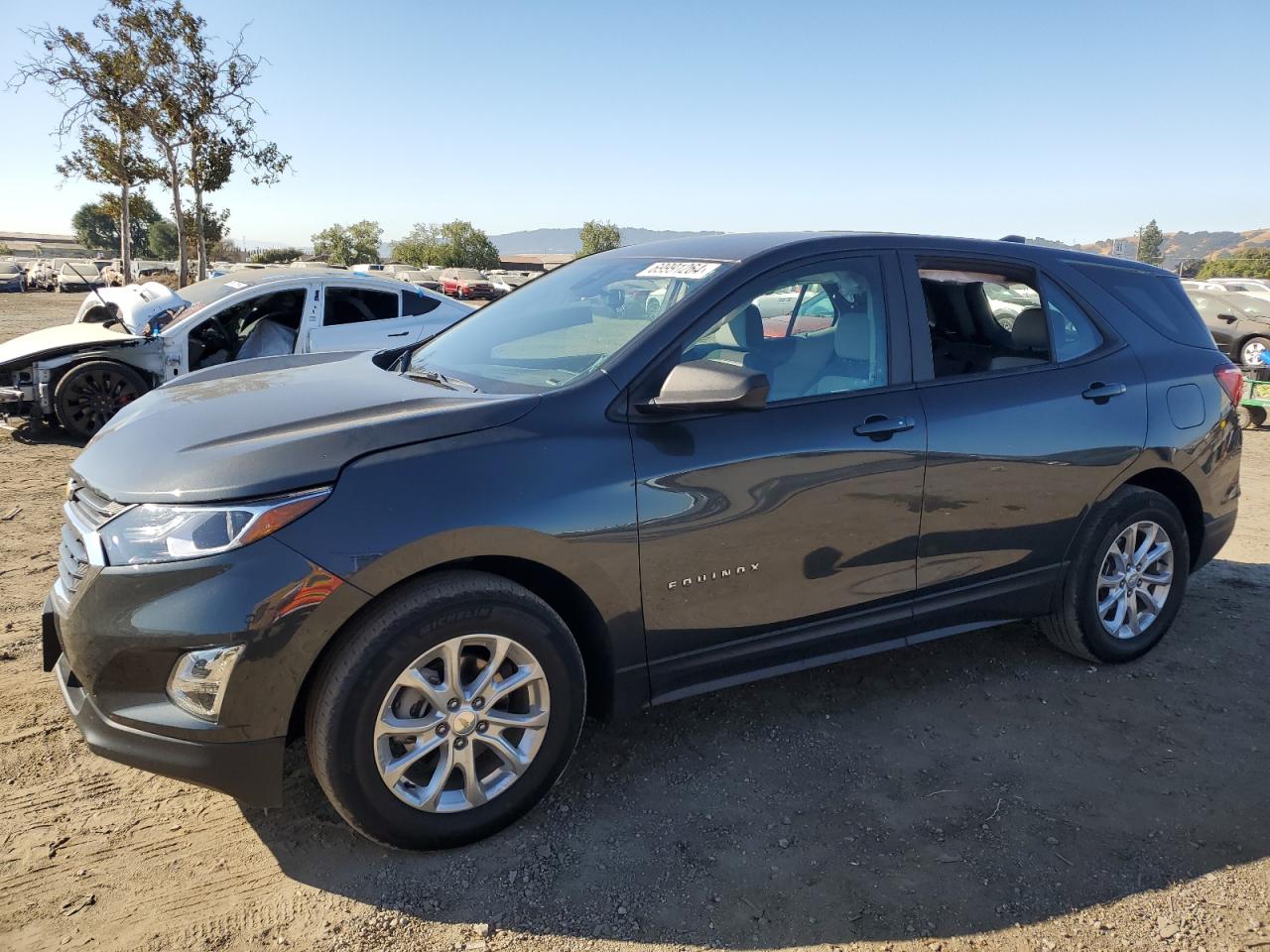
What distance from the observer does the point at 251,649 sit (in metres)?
2.33

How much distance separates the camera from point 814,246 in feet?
11.0

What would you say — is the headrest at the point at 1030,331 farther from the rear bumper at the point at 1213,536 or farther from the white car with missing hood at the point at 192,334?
the white car with missing hood at the point at 192,334

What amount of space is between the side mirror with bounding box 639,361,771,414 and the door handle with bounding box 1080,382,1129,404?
173 cm

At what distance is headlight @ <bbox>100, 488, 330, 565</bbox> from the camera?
2338 millimetres

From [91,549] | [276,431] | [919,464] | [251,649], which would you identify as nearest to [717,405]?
[919,464]

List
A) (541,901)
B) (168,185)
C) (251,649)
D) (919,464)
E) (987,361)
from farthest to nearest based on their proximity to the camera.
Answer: (168,185) < (987,361) < (919,464) < (541,901) < (251,649)

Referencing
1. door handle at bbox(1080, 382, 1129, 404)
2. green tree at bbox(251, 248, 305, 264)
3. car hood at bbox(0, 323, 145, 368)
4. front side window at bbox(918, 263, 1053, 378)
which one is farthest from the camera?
green tree at bbox(251, 248, 305, 264)

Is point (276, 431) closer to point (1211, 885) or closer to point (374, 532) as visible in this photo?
point (374, 532)

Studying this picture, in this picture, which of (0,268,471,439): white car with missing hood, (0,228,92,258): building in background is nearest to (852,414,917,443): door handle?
(0,268,471,439): white car with missing hood

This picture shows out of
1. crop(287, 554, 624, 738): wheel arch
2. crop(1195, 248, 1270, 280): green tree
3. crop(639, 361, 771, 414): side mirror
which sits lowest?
crop(287, 554, 624, 738): wheel arch

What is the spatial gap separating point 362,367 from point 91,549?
50.3 inches

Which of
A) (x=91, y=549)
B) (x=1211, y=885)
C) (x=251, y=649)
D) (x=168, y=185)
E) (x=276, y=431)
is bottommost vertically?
(x=1211, y=885)

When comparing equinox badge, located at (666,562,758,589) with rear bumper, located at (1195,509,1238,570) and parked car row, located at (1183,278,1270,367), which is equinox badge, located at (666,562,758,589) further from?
parked car row, located at (1183,278,1270,367)

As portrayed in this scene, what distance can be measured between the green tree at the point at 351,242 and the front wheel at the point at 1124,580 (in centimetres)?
7289
